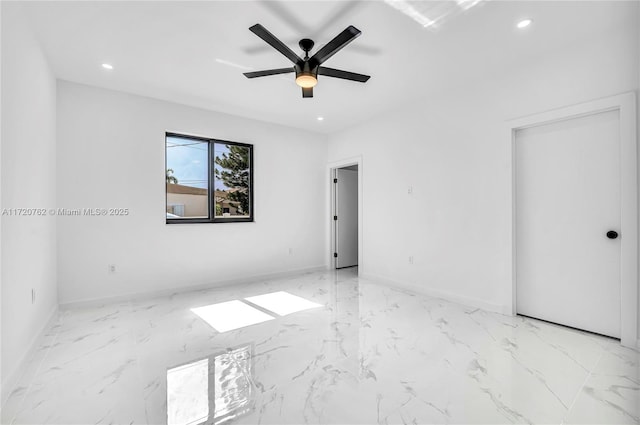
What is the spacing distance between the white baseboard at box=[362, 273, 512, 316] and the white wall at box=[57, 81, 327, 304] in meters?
1.84

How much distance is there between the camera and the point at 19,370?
6.75 feet

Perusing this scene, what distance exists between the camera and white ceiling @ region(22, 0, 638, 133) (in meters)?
2.29

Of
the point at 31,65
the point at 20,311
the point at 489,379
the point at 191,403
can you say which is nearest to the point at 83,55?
the point at 31,65

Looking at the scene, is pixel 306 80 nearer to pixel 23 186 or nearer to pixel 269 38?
pixel 269 38

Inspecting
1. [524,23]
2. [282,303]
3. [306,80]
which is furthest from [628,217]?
[282,303]

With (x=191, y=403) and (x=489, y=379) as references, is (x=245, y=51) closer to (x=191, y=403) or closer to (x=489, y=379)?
(x=191, y=403)

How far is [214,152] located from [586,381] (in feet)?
15.9

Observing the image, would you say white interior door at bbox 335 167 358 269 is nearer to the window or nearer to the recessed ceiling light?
the window

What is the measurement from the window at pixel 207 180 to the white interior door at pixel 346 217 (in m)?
1.78

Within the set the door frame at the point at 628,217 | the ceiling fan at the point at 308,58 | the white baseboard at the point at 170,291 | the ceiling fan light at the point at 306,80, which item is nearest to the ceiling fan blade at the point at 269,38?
the ceiling fan at the point at 308,58

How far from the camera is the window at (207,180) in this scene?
170 inches

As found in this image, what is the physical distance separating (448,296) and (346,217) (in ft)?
8.76

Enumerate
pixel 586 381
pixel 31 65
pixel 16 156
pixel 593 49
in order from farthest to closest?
pixel 593 49 < pixel 31 65 < pixel 16 156 < pixel 586 381

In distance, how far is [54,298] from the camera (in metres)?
3.28
